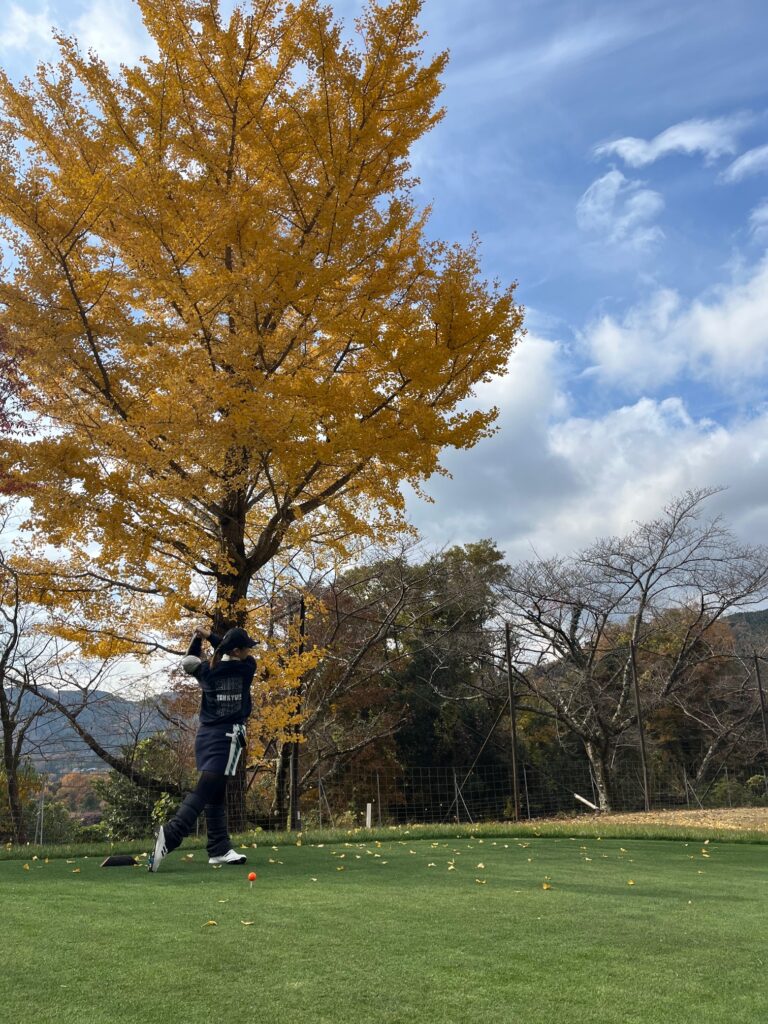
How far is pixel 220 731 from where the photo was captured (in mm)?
4402

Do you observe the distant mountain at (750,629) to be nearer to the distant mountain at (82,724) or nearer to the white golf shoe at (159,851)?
the distant mountain at (82,724)

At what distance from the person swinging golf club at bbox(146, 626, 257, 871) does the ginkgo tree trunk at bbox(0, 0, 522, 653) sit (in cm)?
172

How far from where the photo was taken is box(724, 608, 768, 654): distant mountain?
67.0ft

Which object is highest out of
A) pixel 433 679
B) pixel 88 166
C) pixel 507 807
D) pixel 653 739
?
pixel 88 166

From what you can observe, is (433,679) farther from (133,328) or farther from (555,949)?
(555,949)

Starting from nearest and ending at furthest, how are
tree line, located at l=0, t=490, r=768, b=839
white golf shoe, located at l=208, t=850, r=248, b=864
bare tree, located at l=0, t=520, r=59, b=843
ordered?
white golf shoe, located at l=208, t=850, r=248, b=864
bare tree, located at l=0, t=520, r=59, b=843
tree line, located at l=0, t=490, r=768, b=839

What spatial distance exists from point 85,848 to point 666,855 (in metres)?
4.32

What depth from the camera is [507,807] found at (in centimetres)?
1819

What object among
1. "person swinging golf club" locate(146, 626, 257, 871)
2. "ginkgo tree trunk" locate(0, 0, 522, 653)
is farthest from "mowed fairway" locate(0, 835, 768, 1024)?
"ginkgo tree trunk" locate(0, 0, 522, 653)

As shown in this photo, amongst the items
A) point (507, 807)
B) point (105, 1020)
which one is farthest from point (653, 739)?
point (105, 1020)

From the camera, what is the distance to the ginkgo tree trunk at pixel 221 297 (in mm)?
5395

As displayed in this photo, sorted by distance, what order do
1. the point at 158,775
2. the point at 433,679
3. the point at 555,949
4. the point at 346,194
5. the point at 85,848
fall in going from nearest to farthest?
the point at 555,949 → the point at 85,848 → the point at 346,194 → the point at 158,775 → the point at 433,679

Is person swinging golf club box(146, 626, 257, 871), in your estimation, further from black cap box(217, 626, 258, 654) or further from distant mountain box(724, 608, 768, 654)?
distant mountain box(724, 608, 768, 654)

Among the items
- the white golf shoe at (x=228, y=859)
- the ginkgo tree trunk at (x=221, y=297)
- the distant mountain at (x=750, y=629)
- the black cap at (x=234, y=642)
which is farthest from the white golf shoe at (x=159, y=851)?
the distant mountain at (x=750, y=629)
